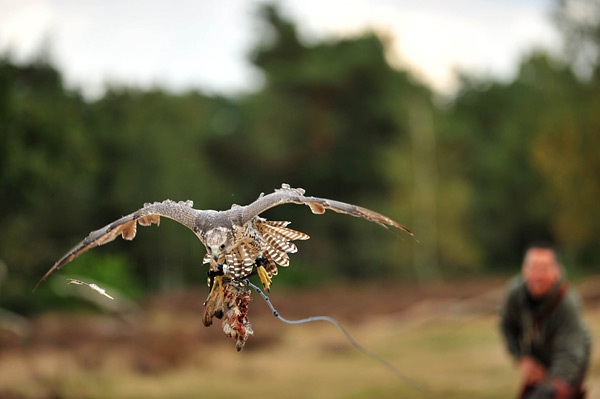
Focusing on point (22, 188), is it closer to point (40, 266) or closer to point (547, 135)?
point (40, 266)

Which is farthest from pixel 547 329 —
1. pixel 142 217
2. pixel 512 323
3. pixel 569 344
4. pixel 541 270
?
pixel 142 217

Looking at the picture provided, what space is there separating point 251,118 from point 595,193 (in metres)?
19.3

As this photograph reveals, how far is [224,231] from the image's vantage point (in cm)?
323

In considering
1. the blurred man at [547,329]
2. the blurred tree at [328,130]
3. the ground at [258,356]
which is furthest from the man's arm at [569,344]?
the blurred tree at [328,130]

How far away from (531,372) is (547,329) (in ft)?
1.49

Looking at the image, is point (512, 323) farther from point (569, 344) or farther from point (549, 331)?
point (569, 344)

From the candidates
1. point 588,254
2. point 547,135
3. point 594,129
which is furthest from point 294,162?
point 588,254

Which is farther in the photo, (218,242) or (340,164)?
(340,164)

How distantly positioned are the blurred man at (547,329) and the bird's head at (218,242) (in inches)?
168

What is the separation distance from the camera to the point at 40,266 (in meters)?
19.5

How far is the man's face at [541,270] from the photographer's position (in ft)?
21.7

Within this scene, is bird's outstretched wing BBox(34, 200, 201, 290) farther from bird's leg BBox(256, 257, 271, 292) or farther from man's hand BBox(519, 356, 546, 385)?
man's hand BBox(519, 356, 546, 385)

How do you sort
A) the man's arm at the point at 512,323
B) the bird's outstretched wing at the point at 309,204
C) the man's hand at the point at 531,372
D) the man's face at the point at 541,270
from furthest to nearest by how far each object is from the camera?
the man's arm at the point at 512,323, the man's hand at the point at 531,372, the man's face at the point at 541,270, the bird's outstretched wing at the point at 309,204

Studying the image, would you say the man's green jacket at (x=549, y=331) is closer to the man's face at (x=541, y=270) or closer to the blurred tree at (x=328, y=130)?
the man's face at (x=541, y=270)
